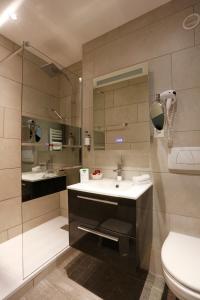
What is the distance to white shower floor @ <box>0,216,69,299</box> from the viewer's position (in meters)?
1.29

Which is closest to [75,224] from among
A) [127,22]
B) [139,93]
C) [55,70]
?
[139,93]

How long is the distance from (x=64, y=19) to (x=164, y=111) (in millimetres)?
1255

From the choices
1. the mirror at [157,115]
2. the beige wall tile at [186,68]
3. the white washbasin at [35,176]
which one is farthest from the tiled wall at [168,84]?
the white washbasin at [35,176]

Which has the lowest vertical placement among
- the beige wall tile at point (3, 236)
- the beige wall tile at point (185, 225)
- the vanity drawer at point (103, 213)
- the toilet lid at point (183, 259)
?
the beige wall tile at point (3, 236)

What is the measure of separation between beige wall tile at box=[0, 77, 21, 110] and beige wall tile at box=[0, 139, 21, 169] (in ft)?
1.32

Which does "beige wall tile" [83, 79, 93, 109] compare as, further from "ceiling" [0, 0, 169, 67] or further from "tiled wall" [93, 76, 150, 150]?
"ceiling" [0, 0, 169, 67]

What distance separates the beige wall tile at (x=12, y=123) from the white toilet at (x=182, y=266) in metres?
1.81

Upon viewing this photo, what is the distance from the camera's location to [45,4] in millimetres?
1374

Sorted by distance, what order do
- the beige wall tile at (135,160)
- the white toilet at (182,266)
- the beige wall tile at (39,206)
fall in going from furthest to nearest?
the beige wall tile at (39,206)
the beige wall tile at (135,160)
the white toilet at (182,266)

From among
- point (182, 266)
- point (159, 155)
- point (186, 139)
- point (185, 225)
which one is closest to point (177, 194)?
point (185, 225)

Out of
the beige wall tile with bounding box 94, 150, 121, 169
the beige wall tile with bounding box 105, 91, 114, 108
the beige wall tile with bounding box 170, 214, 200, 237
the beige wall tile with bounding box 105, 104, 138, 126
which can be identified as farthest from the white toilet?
the beige wall tile with bounding box 105, 91, 114, 108

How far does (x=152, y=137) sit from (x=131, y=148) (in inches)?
9.2

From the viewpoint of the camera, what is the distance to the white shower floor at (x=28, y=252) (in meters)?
1.29

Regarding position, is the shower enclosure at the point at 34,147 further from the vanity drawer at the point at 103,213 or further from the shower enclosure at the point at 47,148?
the vanity drawer at the point at 103,213
